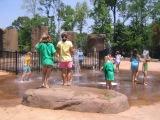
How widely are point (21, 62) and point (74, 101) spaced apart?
1377cm

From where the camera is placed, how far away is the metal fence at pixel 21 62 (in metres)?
23.7

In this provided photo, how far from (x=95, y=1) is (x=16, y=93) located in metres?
32.7

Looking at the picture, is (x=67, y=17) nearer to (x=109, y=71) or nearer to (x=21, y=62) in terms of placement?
(x=21, y=62)

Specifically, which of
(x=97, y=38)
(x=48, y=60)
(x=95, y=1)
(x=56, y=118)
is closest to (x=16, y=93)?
(x=48, y=60)

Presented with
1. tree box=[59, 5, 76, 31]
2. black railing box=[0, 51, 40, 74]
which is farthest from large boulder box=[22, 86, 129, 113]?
tree box=[59, 5, 76, 31]

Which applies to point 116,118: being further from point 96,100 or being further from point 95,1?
point 95,1

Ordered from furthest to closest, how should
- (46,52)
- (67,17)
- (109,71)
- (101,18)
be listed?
(67,17)
(101,18)
(109,71)
(46,52)

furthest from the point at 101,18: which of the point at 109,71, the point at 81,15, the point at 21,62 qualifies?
the point at 109,71

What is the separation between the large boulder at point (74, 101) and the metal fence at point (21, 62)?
11.5 metres

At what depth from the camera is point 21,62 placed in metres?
24.1

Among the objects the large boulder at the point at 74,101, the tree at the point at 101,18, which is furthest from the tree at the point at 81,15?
the large boulder at the point at 74,101

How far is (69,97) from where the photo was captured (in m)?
10.7

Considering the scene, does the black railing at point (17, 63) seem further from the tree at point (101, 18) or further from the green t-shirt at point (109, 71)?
the tree at point (101, 18)

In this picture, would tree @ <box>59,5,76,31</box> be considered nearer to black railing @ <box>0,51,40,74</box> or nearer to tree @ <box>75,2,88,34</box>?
tree @ <box>75,2,88,34</box>
